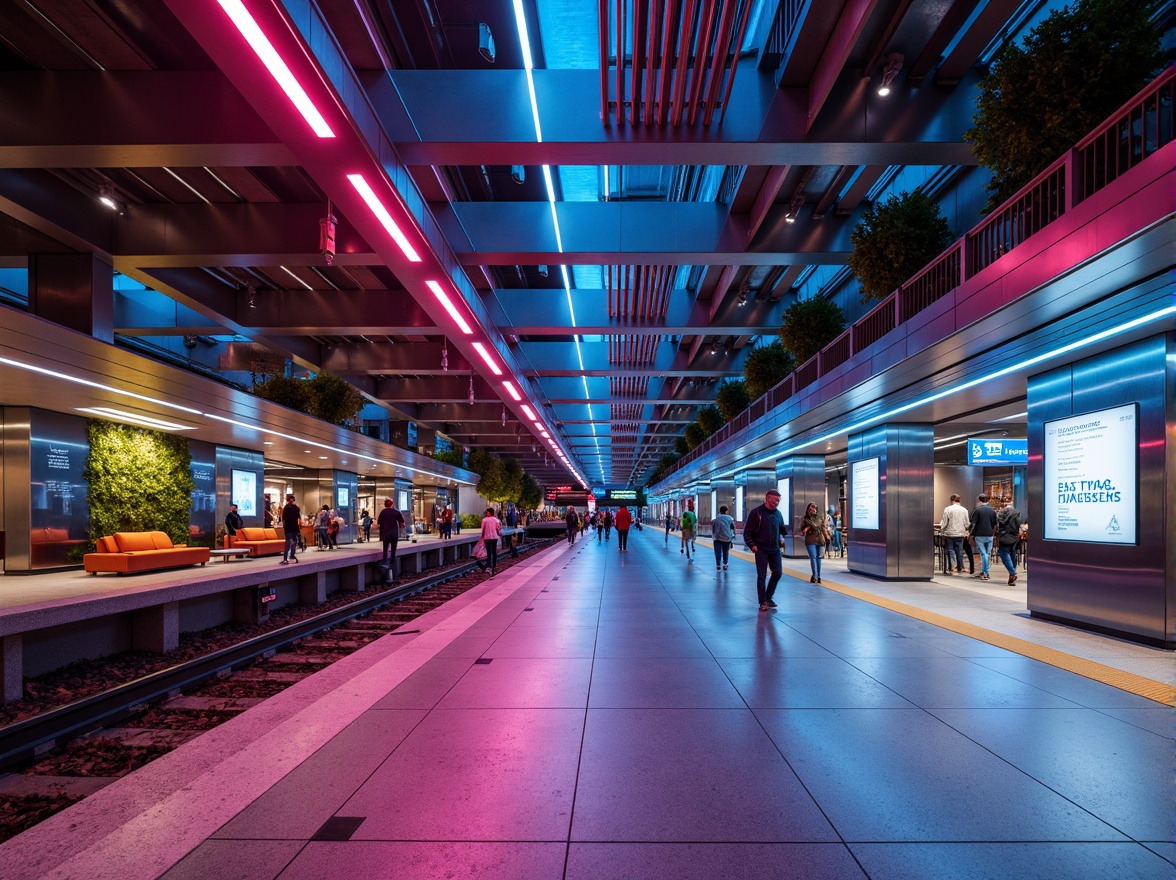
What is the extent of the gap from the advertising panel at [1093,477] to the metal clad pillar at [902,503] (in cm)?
516

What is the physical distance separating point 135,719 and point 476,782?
458 centimetres

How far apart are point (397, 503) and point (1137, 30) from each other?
1464 inches

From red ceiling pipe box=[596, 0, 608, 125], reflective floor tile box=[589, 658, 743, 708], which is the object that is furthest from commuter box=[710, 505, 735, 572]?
red ceiling pipe box=[596, 0, 608, 125]

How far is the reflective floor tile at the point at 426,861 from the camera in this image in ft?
8.77

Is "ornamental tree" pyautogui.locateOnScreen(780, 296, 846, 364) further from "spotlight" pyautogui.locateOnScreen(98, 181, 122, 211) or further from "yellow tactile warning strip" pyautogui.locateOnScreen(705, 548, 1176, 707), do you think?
"spotlight" pyautogui.locateOnScreen(98, 181, 122, 211)

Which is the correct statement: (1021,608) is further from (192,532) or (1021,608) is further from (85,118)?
(192,532)

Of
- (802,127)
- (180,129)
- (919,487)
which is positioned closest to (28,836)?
(180,129)

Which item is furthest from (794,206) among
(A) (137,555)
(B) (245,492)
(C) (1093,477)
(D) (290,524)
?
(B) (245,492)

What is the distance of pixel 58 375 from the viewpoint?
10.7m

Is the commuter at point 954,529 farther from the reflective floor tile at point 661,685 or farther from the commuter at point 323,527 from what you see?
the commuter at point 323,527

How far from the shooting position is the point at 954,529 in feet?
51.1

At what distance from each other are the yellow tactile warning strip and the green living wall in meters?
16.8

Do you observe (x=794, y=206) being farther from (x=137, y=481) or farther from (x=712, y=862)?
(x=137, y=481)

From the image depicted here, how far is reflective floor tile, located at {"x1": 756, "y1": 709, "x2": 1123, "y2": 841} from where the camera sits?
304cm
